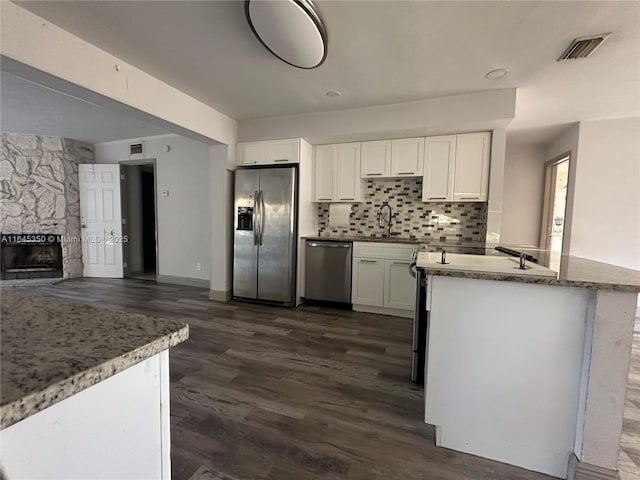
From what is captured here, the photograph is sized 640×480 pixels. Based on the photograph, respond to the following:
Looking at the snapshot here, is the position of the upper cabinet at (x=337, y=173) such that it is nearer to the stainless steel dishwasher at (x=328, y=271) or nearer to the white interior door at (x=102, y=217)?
the stainless steel dishwasher at (x=328, y=271)

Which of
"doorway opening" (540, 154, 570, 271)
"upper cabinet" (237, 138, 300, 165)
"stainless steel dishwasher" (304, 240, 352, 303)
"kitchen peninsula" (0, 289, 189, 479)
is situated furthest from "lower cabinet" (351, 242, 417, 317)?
"kitchen peninsula" (0, 289, 189, 479)

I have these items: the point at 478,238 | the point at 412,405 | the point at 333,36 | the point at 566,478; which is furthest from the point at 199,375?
the point at 478,238

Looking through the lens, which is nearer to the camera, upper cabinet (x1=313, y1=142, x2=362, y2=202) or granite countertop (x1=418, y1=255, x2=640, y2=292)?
granite countertop (x1=418, y1=255, x2=640, y2=292)

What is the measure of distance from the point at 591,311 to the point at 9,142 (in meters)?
7.38

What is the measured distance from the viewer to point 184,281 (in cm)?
478

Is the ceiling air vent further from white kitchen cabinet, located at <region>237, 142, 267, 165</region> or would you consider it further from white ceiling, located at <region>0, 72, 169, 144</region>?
white ceiling, located at <region>0, 72, 169, 144</region>

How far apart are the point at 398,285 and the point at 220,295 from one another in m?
2.38

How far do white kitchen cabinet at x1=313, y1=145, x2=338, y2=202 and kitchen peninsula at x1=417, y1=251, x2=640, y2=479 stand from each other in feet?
8.45

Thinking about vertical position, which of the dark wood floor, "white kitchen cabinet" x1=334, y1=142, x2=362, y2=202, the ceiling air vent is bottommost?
the dark wood floor

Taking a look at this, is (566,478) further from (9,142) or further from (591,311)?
(9,142)

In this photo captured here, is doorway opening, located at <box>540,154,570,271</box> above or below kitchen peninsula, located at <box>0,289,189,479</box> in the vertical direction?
above

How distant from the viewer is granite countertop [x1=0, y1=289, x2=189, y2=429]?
14.4 inches

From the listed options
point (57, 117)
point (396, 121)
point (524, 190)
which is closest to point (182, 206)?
point (57, 117)

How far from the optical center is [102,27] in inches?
79.1
